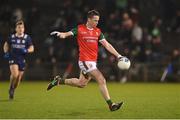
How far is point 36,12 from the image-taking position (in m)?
27.8

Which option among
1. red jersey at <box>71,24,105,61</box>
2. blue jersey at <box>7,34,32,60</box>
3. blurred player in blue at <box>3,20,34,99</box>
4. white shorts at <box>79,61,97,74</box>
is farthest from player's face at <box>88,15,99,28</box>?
blue jersey at <box>7,34,32,60</box>

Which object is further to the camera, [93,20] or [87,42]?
[87,42]

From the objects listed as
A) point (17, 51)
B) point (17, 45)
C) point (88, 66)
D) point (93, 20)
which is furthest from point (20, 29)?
point (88, 66)

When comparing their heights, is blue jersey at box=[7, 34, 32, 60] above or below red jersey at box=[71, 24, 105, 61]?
below

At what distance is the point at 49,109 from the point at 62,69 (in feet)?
46.8

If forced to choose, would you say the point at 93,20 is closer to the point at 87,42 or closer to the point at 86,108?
the point at 87,42

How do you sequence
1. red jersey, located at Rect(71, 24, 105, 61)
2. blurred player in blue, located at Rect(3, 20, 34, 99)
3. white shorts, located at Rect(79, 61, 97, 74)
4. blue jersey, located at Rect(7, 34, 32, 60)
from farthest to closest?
blue jersey, located at Rect(7, 34, 32, 60) → blurred player in blue, located at Rect(3, 20, 34, 99) → red jersey, located at Rect(71, 24, 105, 61) → white shorts, located at Rect(79, 61, 97, 74)

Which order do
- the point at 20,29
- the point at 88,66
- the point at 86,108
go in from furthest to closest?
1. the point at 20,29
2. the point at 86,108
3. the point at 88,66

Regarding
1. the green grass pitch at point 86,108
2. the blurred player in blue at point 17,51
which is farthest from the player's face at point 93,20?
the blurred player in blue at point 17,51

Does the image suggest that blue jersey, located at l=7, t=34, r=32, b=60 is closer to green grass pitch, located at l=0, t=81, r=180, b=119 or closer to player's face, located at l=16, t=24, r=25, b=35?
player's face, located at l=16, t=24, r=25, b=35

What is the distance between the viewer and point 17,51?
16.1m

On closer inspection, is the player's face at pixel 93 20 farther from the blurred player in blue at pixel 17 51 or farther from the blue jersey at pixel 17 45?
the blue jersey at pixel 17 45

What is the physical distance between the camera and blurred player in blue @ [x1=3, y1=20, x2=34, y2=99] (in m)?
15.9

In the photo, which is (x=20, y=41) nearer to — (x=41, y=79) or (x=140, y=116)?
(x=140, y=116)
